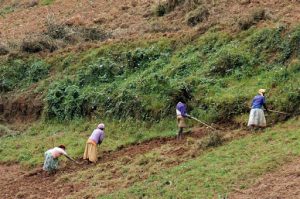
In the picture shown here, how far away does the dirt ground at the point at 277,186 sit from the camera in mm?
13906

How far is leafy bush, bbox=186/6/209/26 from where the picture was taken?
27.5 metres

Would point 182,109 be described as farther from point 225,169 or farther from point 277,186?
point 277,186

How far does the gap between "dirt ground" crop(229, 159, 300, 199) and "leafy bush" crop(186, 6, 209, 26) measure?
13574mm

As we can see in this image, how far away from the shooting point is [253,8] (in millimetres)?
25781

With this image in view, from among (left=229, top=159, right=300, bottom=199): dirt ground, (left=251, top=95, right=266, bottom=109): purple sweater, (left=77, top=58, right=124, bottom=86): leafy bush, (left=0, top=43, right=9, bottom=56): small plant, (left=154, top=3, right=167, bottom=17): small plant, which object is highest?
(left=154, top=3, right=167, bottom=17): small plant

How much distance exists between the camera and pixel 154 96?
22281 mm

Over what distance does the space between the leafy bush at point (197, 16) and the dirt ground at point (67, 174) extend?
9108 mm

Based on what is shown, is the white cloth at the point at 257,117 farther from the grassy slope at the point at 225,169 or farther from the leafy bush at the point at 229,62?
the leafy bush at the point at 229,62

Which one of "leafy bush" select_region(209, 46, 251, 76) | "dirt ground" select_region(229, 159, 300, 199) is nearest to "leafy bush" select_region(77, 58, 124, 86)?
"leafy bush" select_region(209, 46, 251, 76)

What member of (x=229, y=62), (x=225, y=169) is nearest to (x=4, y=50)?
(x=229, y=62)

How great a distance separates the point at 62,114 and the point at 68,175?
6393 mm

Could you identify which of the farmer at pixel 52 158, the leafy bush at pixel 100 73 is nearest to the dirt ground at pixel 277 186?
the farmer at pixel 52 158

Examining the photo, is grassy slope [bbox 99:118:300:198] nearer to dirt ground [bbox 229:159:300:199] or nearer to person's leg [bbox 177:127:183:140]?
dirt ground [bbox 229:159:300:199]

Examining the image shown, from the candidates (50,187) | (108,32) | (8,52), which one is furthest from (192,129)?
(8,52)
